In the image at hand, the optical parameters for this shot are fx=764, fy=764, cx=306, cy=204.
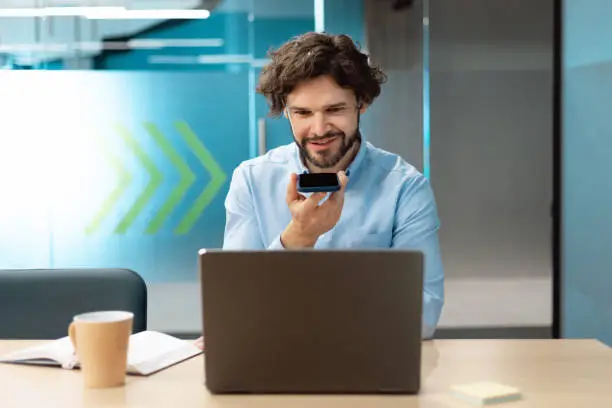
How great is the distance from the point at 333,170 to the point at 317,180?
242 mm

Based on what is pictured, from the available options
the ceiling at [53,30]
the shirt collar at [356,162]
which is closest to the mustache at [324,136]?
the shirt collar at [356,162]

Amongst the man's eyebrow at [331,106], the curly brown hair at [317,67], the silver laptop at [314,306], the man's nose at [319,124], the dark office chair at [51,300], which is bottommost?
the dark office chair at [51,300]

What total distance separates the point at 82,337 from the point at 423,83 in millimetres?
2808

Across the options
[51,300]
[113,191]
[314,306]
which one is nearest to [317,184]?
[51,300]

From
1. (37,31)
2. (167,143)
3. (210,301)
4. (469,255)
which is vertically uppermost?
(37,31)

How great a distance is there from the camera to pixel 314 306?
1144 mm

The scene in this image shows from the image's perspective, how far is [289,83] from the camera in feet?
6.84

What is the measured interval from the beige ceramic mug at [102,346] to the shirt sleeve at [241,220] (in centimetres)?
78

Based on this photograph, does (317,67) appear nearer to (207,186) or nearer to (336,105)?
(336,105)

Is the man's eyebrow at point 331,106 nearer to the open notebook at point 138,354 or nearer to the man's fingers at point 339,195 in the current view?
the man's fingers at point 339,195

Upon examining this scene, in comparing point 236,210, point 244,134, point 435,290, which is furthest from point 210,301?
point 244,134

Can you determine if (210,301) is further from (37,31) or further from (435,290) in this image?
(37,31)

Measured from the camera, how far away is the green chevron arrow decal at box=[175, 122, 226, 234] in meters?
3.75

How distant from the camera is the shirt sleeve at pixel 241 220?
2.06 metres
